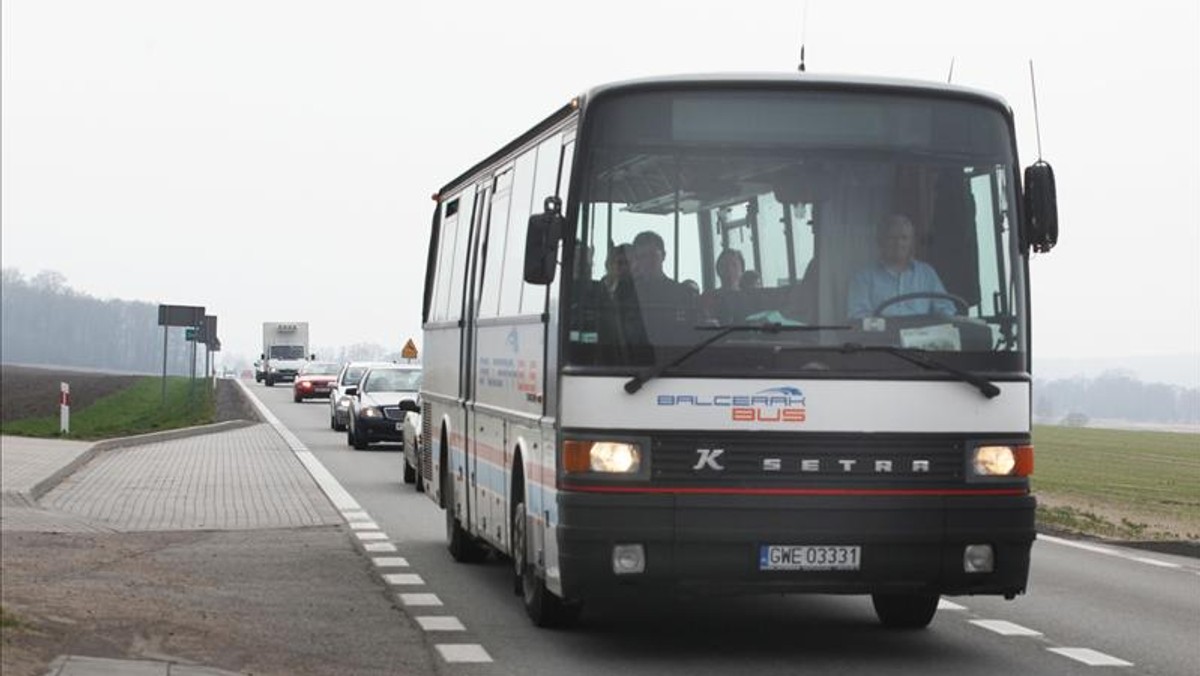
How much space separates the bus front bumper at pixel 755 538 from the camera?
11.4 metres

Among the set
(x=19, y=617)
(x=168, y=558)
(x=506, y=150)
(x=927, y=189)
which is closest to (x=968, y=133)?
(x=927, y=189)

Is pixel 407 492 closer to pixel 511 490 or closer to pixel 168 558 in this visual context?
pixel 168 558

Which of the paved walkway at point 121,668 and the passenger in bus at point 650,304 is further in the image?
the passenger in bus at point 650,304

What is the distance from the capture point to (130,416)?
6381 cm

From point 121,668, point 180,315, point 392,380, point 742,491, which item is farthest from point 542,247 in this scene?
point 180,315

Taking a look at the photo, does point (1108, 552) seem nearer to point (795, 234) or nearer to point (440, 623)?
point (440, 623)

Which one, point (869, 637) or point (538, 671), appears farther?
point (869, 637)

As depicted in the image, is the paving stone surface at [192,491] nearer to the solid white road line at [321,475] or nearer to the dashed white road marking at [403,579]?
the solid white road line at [321,475]

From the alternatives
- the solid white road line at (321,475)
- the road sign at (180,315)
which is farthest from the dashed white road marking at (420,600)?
the road sign at (180,315)

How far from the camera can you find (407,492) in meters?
27.2

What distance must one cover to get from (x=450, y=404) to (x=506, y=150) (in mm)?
2704

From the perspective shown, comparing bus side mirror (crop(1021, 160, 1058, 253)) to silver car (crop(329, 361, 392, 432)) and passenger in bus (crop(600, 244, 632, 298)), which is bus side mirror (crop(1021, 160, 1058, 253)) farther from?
silver car (crop(329, 361, 392, 432))

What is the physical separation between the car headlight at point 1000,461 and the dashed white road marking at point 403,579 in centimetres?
521

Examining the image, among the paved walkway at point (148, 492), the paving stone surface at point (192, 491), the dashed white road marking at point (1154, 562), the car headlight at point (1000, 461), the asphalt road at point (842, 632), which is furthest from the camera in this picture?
the paving stone surface at point (192, 491)
